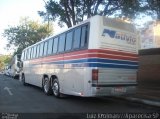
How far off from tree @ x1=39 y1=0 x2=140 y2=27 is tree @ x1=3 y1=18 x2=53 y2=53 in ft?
123

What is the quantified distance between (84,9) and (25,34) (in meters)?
43.5

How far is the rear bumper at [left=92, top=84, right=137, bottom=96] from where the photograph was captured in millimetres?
12125

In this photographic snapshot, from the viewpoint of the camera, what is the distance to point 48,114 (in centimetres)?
1073

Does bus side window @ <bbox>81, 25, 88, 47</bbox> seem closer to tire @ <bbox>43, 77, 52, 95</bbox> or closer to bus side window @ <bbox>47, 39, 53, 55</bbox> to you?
bus side window @ <bbox>47, 39, 53, 55</bbox>

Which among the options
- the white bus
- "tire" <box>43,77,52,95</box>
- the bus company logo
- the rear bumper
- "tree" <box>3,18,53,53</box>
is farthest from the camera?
"tree" <box>3,18,53,53</box>

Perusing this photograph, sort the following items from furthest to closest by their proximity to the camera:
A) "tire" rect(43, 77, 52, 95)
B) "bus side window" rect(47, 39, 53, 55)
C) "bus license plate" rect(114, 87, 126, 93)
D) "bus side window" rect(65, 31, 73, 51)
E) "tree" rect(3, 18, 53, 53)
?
1. "tree" rect(3, 18, 53, 53)
2. "bus side window" rect(47, 39, 53, 55)
3. "tire" rect(43, 77, 52, 95)
4. "bus side window" rect(65, 31, 73, 51)
5. "bus license plate" rect(114, 87, 126, 93)

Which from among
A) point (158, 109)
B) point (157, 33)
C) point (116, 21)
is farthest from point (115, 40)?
point (157, 33)

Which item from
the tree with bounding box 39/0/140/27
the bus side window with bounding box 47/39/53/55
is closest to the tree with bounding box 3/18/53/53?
the tree with bounding box 39/0/140/27

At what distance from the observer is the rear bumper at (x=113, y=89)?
12125mm

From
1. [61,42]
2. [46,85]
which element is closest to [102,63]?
[61,42]

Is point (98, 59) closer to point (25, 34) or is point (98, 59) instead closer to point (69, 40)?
point (69, 40)

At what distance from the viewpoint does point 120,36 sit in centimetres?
1311

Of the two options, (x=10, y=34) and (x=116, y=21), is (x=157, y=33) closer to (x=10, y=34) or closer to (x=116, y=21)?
(x=116, y=21)

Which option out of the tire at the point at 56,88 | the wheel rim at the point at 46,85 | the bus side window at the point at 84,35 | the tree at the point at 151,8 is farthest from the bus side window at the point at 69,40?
the tree at the point at 151,8
